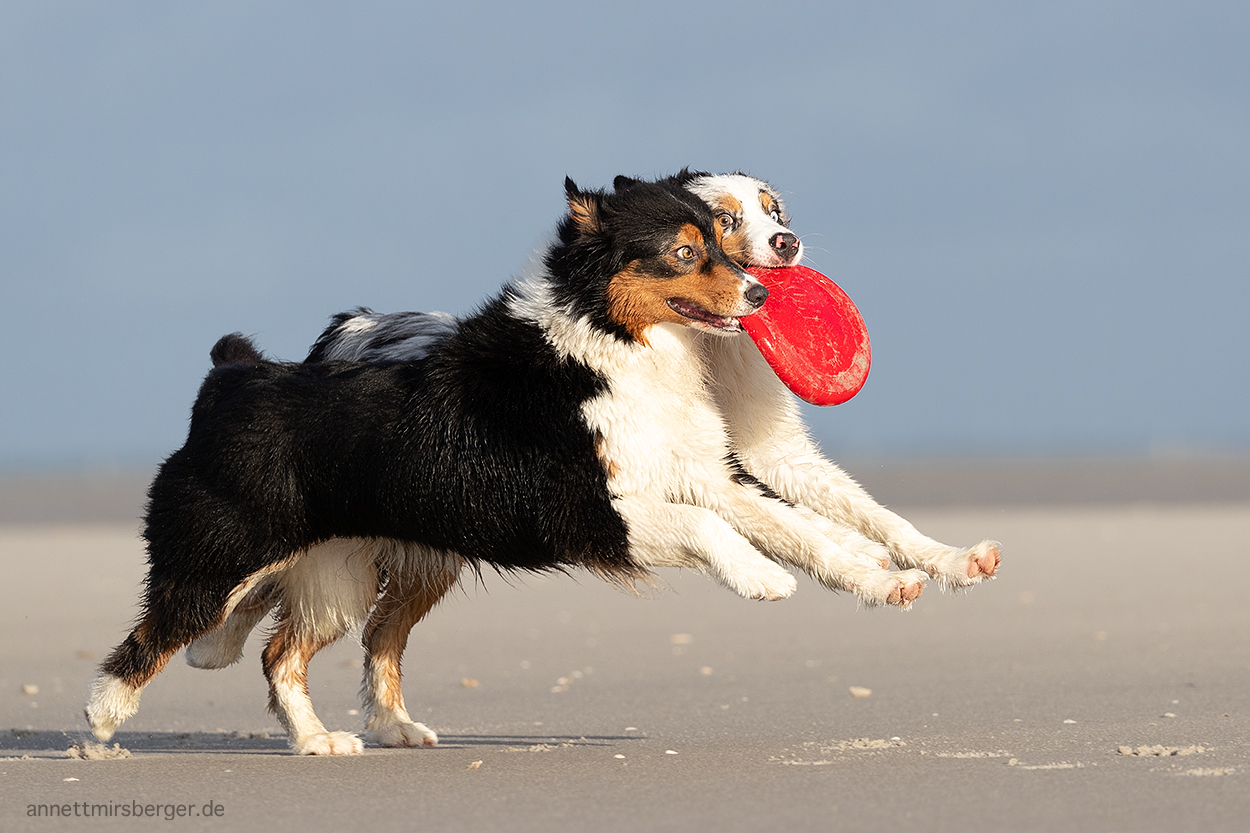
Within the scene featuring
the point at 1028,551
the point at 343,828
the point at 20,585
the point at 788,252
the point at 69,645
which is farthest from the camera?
the point at 1028,551

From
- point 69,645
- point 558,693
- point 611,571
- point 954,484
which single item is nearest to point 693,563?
point 611,571

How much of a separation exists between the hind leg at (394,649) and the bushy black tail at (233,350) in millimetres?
1134

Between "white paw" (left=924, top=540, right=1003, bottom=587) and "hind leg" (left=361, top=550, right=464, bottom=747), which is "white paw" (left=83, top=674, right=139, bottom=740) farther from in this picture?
"white paw" (left=924, top=540, right=1003, bottom=587)

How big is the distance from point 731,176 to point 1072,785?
2.91m

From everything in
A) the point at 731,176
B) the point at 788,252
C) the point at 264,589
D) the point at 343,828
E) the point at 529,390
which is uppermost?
the point at 731,176

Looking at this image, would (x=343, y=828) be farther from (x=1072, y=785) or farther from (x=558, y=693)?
(x=558, y=693)

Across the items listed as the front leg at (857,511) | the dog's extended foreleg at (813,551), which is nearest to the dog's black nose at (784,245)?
the front leg at (857,511)

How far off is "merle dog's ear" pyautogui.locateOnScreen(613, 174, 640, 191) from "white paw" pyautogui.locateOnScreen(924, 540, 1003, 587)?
182cm

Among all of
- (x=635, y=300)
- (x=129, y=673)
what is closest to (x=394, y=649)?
(x=129, y=673)

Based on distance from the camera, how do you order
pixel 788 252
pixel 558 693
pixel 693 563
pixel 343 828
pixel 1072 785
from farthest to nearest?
1. pixel 558 693
2. pixel 788 252
3. pixel 693 563
4. pixel 1072 785
5. pixel 343 828

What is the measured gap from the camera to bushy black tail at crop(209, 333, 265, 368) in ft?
20.6

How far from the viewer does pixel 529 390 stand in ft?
17.0

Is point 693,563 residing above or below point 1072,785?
above

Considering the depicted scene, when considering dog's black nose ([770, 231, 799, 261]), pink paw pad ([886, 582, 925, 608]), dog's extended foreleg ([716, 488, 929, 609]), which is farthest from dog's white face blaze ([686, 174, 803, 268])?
pink paw pad ([886, 582, 925, 608])
